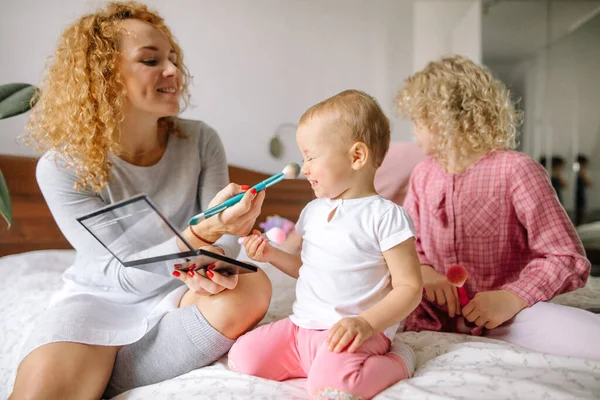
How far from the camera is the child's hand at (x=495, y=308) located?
1.01 m

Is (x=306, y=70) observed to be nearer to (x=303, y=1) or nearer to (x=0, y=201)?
(x=303, y=1)

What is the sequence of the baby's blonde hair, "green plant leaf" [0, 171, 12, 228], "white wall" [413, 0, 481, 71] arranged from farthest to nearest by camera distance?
"white wall" [413, 0, 481, 71]
"green plant leaf" [0, 171, 12, 228]
the baby's blonde hair

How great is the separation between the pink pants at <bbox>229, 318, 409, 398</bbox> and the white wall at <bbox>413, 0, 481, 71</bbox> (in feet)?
4.91

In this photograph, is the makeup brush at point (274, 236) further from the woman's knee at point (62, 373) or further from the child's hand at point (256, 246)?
the woman's knee at point (62, 373)

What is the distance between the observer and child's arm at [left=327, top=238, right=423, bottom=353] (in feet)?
2.41

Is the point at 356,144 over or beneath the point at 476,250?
over

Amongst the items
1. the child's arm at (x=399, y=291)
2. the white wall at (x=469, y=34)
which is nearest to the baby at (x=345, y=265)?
the child's arm at (x=399, y=291)

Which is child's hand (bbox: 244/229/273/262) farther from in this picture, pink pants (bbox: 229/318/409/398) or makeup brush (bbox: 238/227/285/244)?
pink pants (bbox: 229/318/409/398)

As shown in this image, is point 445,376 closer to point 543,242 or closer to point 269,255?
point 269,255

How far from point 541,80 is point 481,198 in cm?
196

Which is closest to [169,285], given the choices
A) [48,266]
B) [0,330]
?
[0,330]

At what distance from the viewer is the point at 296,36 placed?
1.84 metres

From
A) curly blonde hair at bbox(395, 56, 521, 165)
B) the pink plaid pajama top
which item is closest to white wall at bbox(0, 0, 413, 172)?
curly blonde hair at bbox(395, 56, 521, 165)

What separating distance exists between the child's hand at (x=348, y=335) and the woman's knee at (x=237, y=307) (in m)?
0.24
